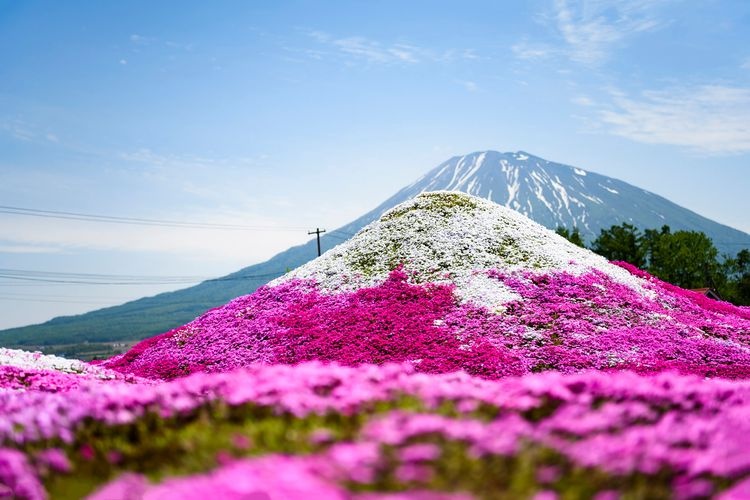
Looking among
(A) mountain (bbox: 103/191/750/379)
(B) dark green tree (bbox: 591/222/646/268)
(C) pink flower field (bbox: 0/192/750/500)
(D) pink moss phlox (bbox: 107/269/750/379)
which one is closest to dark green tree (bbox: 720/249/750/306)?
(B) dark green tree (bbox: 591/222/646/268)

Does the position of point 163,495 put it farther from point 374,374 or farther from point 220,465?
point 374,374

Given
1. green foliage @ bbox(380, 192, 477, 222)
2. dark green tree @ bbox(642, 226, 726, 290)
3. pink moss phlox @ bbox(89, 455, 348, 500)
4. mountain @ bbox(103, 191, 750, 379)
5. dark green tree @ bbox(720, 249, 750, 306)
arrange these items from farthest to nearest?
dark green tree @ bbox(720, 249, 750, 306)
dark green tree @ bbox(642, 226, 726, 290)
green foliage @ bbox(380, 192, 477, 222)
mountain @ bbox(103, 191, 750, 379)
pink moss phlox @ bbox(89, 455, 348, 500)

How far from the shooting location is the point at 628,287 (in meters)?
36.3

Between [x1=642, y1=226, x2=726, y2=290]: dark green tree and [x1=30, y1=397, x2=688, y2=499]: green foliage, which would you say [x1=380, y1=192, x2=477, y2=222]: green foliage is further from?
[x1=642, y1=226, x2=726, y2=290]: dark green tree

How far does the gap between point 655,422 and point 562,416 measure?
1261 millimetres

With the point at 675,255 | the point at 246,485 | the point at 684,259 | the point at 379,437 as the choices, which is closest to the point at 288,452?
the point at 379,437

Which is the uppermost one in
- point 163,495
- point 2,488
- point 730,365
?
point 163,495

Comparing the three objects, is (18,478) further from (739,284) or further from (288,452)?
(739,284)

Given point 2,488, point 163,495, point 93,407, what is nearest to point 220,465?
point 163,495

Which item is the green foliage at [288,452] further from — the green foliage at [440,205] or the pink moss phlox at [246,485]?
the green foliage at [440,205]

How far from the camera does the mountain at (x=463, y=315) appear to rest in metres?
27.3

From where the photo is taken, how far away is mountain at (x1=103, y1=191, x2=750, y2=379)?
27.3 meters

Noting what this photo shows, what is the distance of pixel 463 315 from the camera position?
30719 mm

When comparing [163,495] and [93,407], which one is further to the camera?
[93,407]
